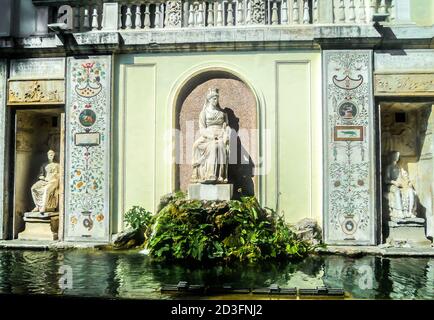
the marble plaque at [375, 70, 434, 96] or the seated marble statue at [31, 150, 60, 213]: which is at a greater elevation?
the marble plaque at [375, 70, 434, 96]

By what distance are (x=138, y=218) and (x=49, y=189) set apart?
2.13 m

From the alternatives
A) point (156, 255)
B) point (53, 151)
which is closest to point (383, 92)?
point (156, 255)

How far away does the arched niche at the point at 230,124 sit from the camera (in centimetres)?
859

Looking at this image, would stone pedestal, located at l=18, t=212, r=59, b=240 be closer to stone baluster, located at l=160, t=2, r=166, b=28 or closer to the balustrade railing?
the balustrade railing

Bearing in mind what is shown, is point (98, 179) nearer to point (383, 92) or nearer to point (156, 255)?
point (156, 255)

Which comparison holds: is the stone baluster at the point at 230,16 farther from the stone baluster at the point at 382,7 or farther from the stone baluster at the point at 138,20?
the stone baluster at the point at 382,7

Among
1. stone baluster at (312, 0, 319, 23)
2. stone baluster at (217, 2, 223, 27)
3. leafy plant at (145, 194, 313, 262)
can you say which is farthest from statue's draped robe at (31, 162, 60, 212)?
stone baluster at (312, 0, 319, 23)

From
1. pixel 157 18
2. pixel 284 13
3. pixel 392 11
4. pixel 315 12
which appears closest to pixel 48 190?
pixel 157 18

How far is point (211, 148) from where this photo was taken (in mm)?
8172

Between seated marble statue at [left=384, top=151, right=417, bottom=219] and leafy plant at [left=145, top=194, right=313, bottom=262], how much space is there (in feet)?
6.34

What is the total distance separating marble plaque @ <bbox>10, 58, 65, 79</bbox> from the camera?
904 centimetres

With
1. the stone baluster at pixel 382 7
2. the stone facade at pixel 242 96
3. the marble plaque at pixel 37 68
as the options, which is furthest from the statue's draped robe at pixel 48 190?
the stone baluster at pixel 382 7

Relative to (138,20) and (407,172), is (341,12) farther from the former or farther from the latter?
(138,20)

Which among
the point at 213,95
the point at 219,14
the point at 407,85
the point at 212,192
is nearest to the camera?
the point at 212,192
